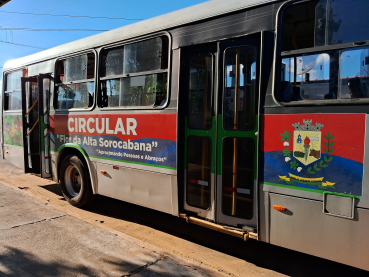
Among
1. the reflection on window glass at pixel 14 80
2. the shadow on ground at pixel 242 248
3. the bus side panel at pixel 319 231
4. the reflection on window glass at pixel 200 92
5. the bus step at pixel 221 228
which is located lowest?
the shadow on ground at pixel 242 248

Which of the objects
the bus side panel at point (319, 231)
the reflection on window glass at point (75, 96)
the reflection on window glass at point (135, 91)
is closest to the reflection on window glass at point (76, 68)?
the reflection on window glass at point (75, 96)

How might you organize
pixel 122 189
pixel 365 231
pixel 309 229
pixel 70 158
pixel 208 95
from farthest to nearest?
1. pixel 70 158
2. pixel 122 189
3. pixel 208 95
4. pixel 309 229
5. pixel 365 231

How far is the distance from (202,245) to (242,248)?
55 centimetres

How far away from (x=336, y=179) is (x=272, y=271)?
148 centimetres

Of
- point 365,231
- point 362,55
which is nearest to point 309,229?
point 365,231

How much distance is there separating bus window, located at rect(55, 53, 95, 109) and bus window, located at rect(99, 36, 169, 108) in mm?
358

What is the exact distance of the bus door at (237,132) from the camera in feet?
11.7

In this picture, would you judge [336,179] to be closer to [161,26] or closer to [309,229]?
[309,229]

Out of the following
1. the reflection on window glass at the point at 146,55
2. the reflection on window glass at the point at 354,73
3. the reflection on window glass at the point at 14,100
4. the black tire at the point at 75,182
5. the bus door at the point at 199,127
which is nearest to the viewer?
the reflection on window glass at the point at 354,73

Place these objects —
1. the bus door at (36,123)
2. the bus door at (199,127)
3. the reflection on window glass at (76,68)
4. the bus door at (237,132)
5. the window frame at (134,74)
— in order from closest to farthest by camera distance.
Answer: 1. the bus door at (237,132)
2. the bus door at (199,127)
3. the window frame at (134,74)
4. the reflection on window glass at (76,68)
5. the bus door at (36,123)

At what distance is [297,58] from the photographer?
10.5 ft

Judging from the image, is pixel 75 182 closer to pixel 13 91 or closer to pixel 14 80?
pixel 13 91

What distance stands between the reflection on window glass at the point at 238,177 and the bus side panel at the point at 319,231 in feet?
1.13

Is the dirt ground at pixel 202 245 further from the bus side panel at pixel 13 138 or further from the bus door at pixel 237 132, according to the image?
the bus side panel at pixel 13 138
